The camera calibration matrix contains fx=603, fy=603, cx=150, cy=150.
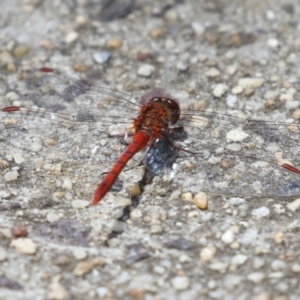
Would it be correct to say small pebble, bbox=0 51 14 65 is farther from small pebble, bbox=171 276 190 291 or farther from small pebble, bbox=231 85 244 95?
small pebble, bbox=171 276 190 291

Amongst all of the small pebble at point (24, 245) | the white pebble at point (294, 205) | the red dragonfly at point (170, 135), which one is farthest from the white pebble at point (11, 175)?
the white pebble at point (294, 205)

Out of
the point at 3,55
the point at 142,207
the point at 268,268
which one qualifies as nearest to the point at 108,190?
the point at 142,207

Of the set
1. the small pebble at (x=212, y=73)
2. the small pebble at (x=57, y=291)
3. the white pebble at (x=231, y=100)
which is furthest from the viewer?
the small pebble at (x=212, y=73)

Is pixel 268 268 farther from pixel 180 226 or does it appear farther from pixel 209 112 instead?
pixel 209 112

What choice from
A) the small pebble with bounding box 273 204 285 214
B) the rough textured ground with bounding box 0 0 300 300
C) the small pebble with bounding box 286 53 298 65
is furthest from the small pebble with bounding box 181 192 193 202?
the small pebble with bounding box 286 53 298 65

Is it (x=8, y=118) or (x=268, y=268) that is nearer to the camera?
(x=268, y=268)

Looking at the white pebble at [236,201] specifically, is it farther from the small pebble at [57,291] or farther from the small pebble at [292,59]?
the small pebble at [292,59]

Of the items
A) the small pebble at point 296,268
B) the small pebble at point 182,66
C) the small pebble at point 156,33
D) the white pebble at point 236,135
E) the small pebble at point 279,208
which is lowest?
the small pebble at point 296,268
